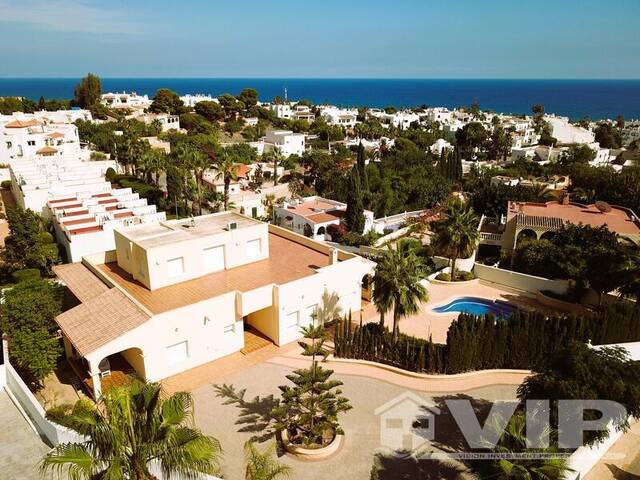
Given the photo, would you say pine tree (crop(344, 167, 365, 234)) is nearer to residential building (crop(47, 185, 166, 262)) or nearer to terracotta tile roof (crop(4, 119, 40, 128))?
residential building (crop(47, 185, 166, 262))

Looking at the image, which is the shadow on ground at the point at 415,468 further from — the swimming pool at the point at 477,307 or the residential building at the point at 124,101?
the residential building at the point at 124,101

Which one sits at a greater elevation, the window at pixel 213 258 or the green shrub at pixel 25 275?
the window at pixel 213 258

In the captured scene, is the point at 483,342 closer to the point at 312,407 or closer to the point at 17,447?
the point at 312,407

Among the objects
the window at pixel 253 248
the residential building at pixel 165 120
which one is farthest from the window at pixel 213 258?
the residential building at pixel 165 120

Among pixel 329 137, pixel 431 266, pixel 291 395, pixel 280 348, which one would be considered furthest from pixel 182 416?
pixel 329 137

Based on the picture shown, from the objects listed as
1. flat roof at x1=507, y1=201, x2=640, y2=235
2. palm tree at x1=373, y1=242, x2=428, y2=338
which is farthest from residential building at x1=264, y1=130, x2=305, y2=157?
palm tree at x1=373, y1=242, x2=428, y2=338

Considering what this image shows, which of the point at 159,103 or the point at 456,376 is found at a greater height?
the point at 159,103

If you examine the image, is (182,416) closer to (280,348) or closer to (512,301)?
(280,348)
